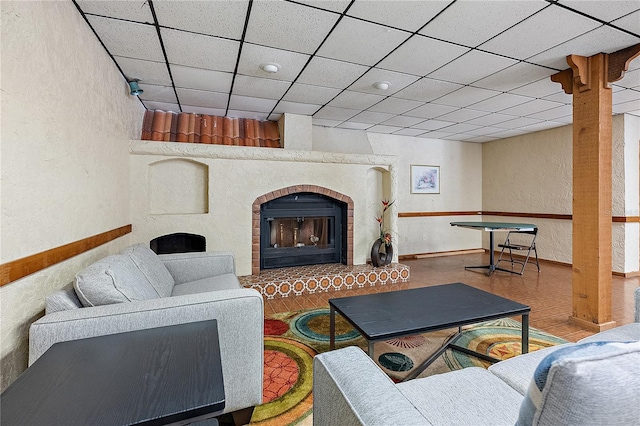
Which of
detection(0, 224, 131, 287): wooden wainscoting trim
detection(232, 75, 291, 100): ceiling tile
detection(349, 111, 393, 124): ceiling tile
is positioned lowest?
detection(0, 224, 131, 287): wooden wainscoting trim

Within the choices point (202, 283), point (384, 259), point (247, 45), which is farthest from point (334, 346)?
point (247, 45)

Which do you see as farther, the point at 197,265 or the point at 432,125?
the point at 432,125

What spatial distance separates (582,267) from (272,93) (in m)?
3.64

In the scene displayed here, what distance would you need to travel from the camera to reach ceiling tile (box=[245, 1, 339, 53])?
206 centimetres

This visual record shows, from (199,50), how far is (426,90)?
2.47 metres

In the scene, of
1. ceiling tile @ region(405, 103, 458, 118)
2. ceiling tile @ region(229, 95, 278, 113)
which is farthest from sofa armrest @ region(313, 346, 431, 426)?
ceiling tile @ region(405, 103, 458, 118)

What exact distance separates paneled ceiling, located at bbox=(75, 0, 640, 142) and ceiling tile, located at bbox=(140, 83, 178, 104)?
2cm

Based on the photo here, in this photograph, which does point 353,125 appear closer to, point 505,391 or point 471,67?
point 471,67

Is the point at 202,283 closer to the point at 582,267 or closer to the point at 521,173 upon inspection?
the point at 582,267

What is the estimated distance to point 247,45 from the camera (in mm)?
2525

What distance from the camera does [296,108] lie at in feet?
13.8

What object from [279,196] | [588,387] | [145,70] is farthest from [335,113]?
[588,387]

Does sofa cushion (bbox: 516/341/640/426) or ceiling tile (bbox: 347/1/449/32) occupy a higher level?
ceiling tile (bbox: 347/1/449/32)

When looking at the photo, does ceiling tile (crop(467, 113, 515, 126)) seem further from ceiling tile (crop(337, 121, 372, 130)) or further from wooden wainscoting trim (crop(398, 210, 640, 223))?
wooden wainscoting trim (crop(398, 210, 640, 223))
